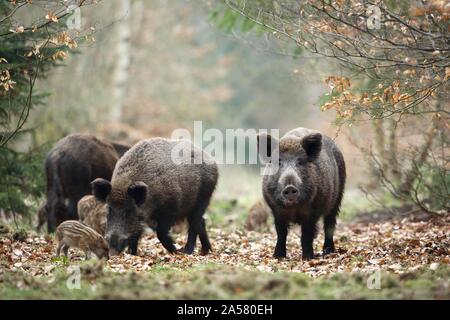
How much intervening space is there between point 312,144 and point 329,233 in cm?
179

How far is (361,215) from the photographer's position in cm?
1645

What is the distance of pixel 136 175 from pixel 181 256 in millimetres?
1409

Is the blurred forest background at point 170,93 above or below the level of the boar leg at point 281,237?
above

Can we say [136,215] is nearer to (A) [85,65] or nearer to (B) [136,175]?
(B) [136,175]

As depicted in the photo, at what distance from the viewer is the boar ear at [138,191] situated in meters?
9.84

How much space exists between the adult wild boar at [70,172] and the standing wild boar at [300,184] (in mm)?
3704

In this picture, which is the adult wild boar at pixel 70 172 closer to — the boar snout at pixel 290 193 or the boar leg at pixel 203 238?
the boar leg at pixel 203 238

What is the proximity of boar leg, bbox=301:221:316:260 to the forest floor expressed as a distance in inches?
7.6

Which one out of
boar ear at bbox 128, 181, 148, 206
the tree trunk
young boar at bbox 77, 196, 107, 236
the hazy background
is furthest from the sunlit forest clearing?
the tree trunk

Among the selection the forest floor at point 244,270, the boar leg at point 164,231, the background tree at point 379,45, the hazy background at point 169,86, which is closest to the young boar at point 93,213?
the forest floor at point 244,270

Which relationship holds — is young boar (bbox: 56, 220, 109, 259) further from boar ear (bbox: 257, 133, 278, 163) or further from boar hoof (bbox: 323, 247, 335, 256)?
boar hoof (bbox: 323, 247, 335, 256)

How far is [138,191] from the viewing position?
991 centimetres

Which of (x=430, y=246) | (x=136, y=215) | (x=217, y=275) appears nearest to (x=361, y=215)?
(x=430, y=246)

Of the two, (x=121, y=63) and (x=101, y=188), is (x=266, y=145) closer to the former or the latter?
(x=101, y=188)
